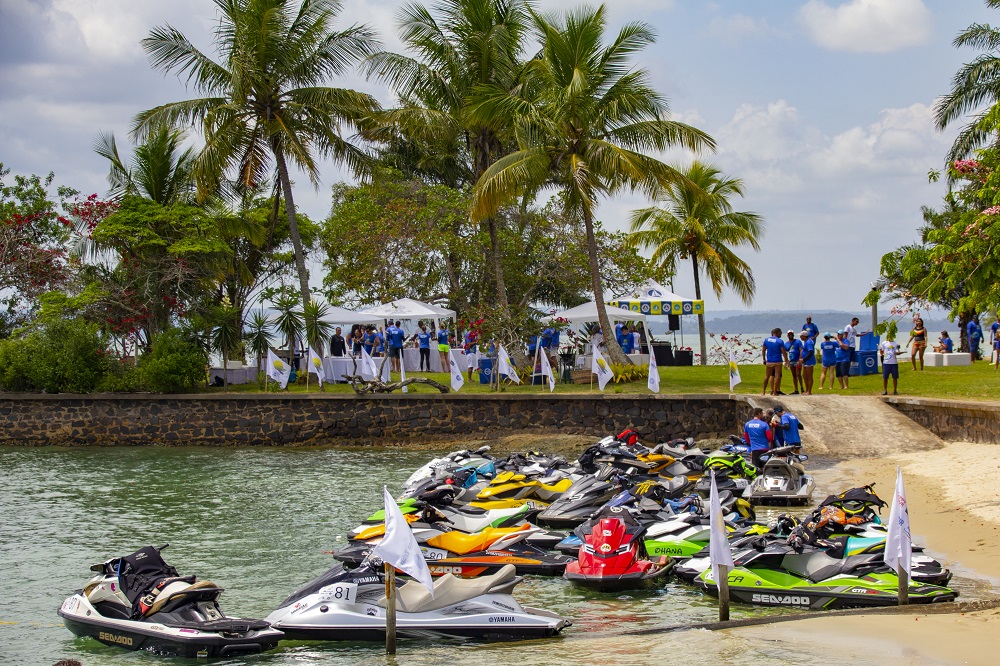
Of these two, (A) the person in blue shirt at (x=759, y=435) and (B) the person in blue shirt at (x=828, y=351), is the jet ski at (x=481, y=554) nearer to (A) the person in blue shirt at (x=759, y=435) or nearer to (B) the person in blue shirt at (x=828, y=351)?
(A) the person in blue shirt at (x=759, y=435)

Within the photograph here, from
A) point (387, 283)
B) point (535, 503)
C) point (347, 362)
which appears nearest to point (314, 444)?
point (347, 362)

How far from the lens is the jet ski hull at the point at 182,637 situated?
9.92 metres

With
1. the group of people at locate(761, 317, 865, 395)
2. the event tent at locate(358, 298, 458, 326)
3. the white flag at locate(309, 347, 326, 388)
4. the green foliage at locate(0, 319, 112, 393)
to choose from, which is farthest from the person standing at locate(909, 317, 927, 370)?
the green foliage at locate(0, 319, 112, 393)

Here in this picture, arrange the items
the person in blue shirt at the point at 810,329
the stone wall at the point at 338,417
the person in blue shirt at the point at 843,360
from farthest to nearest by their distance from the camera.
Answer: the person in blue shirt at the point at 843,360, the stone wall at the point at 338,417, the person in blue shirt at the point at 810,329

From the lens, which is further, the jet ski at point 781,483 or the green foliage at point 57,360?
the green foliage at point 57,360

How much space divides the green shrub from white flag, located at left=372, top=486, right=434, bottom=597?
2285 cm

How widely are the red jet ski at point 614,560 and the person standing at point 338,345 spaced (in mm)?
23396

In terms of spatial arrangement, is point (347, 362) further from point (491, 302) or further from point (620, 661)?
point (620, 661)

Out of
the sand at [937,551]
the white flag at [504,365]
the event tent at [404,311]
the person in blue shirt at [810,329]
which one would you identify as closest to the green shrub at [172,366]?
the event tent at [404,311]

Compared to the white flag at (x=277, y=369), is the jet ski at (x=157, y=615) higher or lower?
lower

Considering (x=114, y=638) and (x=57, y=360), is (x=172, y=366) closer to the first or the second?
(x=57, y=360)

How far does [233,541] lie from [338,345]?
64.6 feet

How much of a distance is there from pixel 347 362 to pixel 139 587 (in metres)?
22.9

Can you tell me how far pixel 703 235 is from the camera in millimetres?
41281
